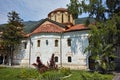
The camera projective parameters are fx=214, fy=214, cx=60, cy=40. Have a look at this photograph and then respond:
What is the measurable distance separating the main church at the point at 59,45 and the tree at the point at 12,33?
2.36 metres

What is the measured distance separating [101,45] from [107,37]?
4.56 ft

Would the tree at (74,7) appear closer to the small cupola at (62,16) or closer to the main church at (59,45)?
the main church at (59,45)

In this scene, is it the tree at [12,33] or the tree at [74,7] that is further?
the tree at [12,33]

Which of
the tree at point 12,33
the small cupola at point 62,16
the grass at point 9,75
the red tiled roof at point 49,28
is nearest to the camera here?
the grass at point 9,75

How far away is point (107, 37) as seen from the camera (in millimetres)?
28781

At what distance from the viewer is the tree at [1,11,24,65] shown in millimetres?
40875

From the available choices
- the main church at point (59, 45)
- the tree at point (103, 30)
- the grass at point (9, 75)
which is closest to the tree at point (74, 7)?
the tree at point (103, 30)

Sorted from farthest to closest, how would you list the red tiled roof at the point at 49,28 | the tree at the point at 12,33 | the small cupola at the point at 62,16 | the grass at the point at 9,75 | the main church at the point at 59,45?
the small cupola at the point at 62,16
the tree at the point at 12,33
the red tiled roof at the point at 49,28
the main church at the point at 59,45
the grass at the point at 9,75

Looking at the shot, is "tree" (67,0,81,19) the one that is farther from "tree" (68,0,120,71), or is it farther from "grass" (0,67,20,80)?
"grass" (0,67,20,80)

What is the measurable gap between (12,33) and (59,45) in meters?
10.1

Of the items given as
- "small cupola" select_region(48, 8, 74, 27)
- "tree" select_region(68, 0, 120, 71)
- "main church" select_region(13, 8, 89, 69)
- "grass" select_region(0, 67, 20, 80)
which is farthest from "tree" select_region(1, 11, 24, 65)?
"tree" select_region(68, 0, 120, 71)

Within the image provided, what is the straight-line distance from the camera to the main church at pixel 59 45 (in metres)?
35.2

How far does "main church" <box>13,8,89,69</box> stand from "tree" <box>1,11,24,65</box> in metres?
2.36

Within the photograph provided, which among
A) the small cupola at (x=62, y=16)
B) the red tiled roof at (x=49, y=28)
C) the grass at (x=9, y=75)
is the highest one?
the small cupola at (x=62, y=16)
